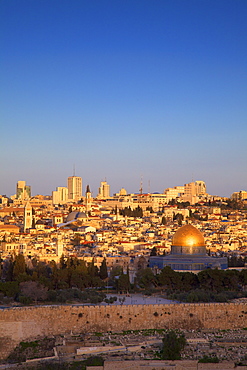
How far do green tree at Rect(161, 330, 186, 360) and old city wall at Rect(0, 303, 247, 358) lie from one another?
158 inches

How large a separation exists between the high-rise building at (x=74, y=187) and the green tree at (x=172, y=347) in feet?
338

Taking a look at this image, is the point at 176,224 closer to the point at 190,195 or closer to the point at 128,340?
the point at 190,195

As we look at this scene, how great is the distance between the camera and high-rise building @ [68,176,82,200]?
13125 cm

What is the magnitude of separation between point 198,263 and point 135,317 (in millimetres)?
16055

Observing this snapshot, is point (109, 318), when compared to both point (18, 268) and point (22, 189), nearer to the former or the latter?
point (18, 268)

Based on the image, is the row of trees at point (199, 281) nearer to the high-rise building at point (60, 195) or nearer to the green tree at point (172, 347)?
the green tree at point (172, 347)

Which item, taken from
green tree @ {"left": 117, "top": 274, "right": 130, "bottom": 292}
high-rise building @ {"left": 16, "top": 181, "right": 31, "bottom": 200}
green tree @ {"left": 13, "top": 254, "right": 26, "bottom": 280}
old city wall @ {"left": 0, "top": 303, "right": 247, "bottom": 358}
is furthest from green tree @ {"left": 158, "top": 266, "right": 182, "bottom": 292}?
high-rise building @ {"left": 16, "top": 181, "right": 31, "bottom": 200}

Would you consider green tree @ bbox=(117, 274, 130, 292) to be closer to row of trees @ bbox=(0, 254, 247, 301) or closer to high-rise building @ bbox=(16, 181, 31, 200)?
row of trees @ bbox=(0, 254, 247, 301)

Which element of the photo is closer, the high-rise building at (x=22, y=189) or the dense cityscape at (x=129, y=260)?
the dense cityscape at (x=129, y=260)

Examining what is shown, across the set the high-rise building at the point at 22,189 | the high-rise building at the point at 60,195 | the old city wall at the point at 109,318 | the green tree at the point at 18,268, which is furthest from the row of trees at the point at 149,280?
the high-rise building at the point at 22,189

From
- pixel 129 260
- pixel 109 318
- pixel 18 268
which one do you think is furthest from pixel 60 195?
pixel 109 318

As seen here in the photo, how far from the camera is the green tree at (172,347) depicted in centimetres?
2466

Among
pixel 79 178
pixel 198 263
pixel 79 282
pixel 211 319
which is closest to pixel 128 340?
pixel 211 319

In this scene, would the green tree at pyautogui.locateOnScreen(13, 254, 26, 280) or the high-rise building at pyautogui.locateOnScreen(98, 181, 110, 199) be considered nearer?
the green tree at pyautogui.locateOnScreen(13, 254, 26, 280)
